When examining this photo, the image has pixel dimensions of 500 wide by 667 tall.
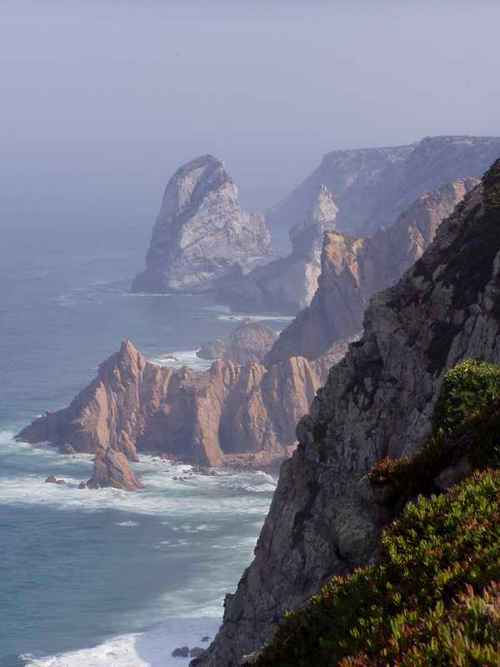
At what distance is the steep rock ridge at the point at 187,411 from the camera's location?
6220 inches

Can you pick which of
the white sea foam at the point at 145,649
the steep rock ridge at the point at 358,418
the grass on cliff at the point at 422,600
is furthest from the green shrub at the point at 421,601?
the white sea foam at the point at 145,649

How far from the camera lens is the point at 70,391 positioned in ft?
610

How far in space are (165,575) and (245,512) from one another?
19.5 m

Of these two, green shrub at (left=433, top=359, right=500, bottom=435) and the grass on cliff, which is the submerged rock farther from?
the grass on cliff

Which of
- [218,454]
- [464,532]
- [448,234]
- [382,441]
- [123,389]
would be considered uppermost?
[123,389]

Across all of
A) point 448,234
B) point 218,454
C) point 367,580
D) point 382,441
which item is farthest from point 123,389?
point 367,580

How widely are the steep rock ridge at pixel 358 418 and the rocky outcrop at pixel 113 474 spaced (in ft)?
275

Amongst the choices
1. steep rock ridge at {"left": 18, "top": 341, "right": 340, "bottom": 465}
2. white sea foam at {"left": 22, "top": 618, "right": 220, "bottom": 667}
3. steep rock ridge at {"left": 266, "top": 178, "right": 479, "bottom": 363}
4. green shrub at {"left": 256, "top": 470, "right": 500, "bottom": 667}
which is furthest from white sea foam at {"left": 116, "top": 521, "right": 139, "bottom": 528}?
green shrub at {"left": 256, "top": 470, "right": 500, "bottom": 667}

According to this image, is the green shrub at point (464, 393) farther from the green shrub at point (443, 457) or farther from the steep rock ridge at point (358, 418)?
the steep rock ridge at point (358, 418)

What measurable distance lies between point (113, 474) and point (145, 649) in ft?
169

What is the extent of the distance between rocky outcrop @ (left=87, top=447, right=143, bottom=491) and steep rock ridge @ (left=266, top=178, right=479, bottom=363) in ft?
171

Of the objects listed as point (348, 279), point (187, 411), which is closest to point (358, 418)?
point (187, 411)

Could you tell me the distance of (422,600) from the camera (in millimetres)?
A: 13961

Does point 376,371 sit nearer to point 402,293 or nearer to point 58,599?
point 402,293
